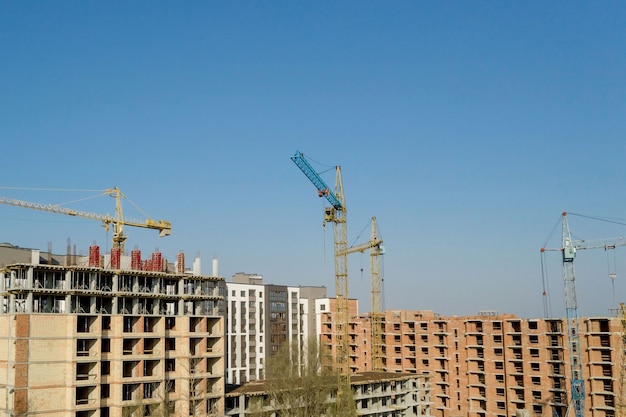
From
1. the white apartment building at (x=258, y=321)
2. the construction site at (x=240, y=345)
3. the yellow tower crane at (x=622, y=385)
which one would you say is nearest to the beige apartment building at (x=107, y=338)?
the construction site at (x=240, y=345)

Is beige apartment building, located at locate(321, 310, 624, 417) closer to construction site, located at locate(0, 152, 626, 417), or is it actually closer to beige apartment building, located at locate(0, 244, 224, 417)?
construction site, located at locate(0, 152, 626, 417)

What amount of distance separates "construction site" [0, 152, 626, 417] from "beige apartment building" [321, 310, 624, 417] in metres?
0.21

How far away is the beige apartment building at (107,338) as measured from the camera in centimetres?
6825

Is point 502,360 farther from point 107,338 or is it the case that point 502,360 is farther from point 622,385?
point 107,338

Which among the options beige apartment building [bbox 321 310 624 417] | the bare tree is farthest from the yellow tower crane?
the bare tree

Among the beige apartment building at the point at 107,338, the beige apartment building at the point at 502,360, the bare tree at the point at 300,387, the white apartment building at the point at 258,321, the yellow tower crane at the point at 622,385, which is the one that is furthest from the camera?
the white apartment building at the point at 258,321

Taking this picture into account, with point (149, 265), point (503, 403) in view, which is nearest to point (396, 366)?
point (503, 403)

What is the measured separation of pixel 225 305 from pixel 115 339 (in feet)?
231

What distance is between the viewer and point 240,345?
14462 cm

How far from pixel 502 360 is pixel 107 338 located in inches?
2785

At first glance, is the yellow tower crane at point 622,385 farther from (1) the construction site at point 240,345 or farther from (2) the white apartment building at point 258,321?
(2) the white apartment building at point 258,321

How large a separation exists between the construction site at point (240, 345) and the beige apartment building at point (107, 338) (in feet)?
0.45

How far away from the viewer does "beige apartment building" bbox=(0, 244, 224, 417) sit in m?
68.2

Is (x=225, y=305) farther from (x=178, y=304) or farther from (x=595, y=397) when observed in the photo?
(x=595, y=397)
